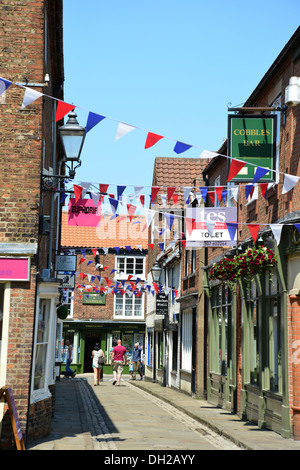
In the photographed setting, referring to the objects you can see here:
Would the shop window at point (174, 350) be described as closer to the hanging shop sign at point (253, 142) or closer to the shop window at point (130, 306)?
the hanging shop sign at point (253, 142)

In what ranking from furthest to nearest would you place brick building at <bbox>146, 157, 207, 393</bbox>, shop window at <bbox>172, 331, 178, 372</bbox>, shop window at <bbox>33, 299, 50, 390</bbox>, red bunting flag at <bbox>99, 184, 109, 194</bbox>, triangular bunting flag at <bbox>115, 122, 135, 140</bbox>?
shop window at <bbox>172, 331, 178, 372</bbox>, brick building at <bbox>146, 157, 207, 393</bbox>, red bunting flag at <bbox>99, 184, 109, 194</bbox>, shop window at <bbox>33, 299, 50, 390</bbox>, triangular bunting flag at <bbox>115, 122, 135, 140</bbox>

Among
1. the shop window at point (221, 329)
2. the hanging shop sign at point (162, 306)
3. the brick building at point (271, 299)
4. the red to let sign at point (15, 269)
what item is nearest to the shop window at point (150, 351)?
the hanging shop sign at point (162, 306)

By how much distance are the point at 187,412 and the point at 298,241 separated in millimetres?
7067

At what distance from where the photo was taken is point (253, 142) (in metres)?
12.8

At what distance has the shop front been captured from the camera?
1663 inches

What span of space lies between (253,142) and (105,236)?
3182cm

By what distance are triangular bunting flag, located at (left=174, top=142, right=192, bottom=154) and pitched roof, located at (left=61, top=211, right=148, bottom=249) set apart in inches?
1273

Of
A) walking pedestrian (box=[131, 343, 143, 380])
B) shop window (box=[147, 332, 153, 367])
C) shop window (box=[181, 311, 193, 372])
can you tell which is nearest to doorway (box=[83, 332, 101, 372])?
walking pedestrian (box=[131, 343, 143, 380])

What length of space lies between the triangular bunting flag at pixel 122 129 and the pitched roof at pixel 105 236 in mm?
32543

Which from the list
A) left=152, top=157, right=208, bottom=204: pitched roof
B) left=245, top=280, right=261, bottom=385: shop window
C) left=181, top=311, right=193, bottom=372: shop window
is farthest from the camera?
left=152, top=157, right=208, bottom=204: pitched roof

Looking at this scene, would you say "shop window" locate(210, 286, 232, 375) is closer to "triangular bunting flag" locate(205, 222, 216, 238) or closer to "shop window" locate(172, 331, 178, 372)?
"triangular bunting flag" locate(205, 222, 216, 238)

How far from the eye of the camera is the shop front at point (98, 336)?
139 ft

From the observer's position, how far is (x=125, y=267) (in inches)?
1705

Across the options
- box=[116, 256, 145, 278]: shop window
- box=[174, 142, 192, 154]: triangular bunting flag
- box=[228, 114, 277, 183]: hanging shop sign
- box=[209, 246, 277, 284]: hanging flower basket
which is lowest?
box=[209, 246, 277, 284]: hanging flower basket
